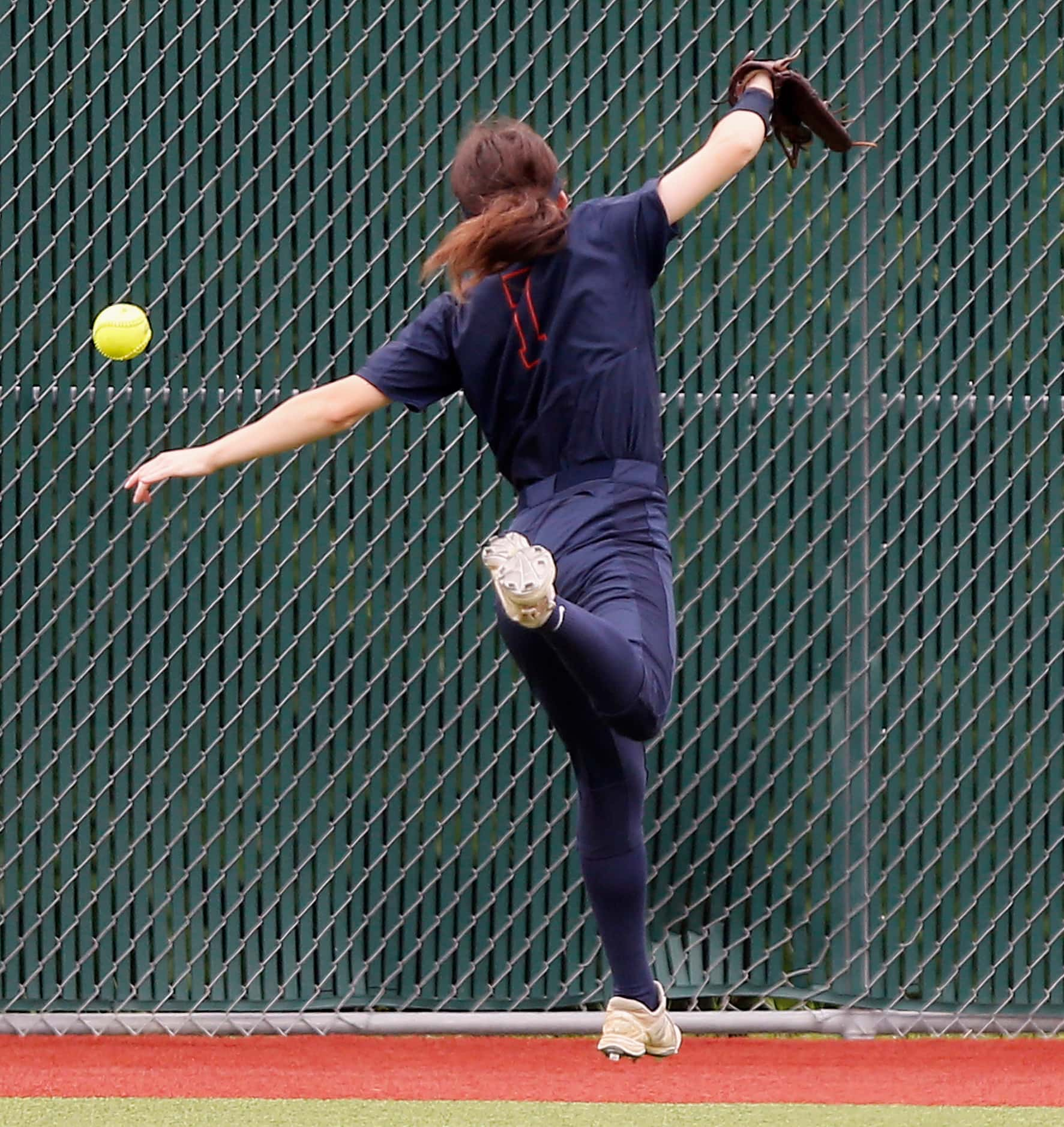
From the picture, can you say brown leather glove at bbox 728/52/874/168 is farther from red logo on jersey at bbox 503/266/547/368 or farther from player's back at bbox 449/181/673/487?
red logo on jersey at bbox 503/266/547/368

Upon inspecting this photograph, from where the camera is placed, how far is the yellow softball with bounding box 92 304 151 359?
4168mm

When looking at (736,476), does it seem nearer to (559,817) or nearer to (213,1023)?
(559,817)

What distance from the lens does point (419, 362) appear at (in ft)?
11.7

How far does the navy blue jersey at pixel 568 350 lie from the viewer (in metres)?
3.43

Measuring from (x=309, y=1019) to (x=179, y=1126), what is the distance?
1.19 m

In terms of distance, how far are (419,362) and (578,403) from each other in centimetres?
38

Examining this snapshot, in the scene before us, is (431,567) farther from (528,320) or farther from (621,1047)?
(621,1047)

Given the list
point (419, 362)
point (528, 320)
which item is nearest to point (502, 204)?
point (528, 320)

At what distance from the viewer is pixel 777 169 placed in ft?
15.6

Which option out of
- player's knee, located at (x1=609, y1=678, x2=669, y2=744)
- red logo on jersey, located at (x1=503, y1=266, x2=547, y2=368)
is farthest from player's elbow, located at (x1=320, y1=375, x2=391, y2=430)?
player's knee, located at (x1=609, y1=678, x2=669, y2=744)

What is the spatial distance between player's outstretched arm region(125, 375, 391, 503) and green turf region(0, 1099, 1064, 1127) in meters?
1.37

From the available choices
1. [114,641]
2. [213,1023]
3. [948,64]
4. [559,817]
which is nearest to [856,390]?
[948,64]

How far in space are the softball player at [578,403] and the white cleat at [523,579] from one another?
23 centimetres

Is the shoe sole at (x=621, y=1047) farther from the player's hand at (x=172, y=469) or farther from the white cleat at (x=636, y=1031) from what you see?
the player's hand at (x=172, y=469)
